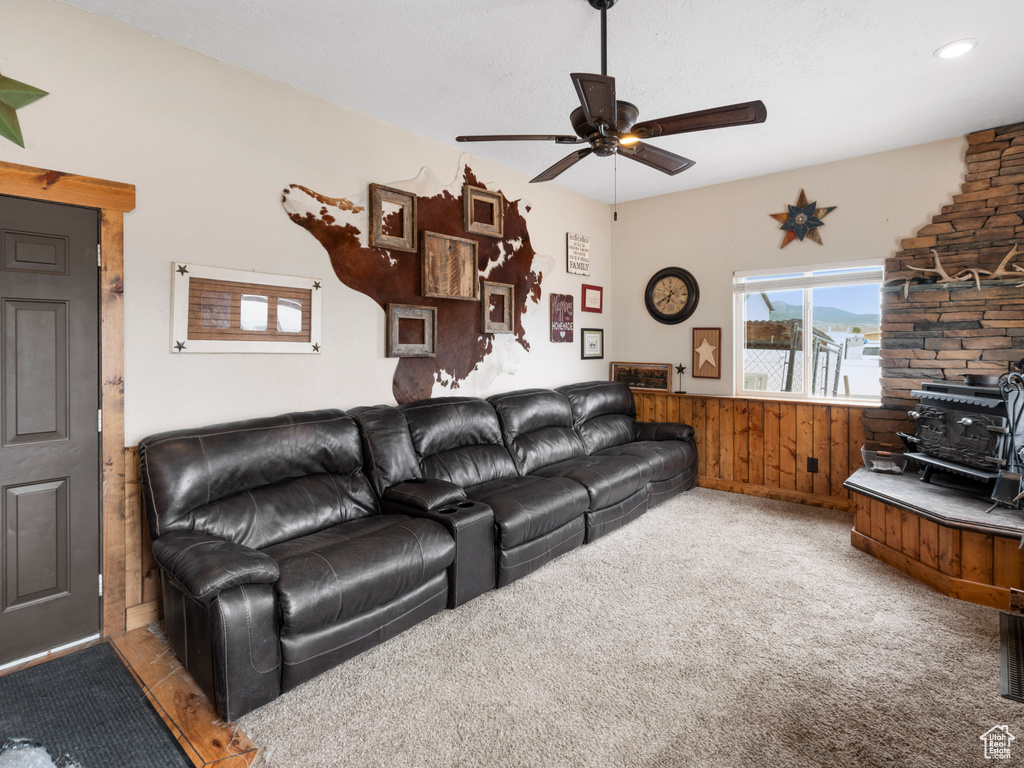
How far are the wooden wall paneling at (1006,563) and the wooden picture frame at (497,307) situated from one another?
134 inches

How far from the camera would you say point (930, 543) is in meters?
2.87

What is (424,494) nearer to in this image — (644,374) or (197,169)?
(197,169)

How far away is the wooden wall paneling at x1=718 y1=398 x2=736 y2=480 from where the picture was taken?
4840 millimetres

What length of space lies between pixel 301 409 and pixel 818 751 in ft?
9.66

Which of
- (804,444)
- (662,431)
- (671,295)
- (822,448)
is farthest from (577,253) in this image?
(822,448)

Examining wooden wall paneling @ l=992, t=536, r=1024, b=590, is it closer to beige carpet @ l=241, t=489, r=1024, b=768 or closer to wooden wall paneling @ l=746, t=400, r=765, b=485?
beige carpet @ l=241, t=489, r=1024, b=768

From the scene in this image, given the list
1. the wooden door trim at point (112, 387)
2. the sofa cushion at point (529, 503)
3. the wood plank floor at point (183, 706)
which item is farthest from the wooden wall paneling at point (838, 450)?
the wooden door trim at point (112, 387)

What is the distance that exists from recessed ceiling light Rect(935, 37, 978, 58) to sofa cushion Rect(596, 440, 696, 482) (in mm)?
3015

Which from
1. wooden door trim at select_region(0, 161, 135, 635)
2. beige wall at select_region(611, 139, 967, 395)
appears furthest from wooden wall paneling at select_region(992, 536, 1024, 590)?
wooden door trim at select_region(0, 161, 135, 635)

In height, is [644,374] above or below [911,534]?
above

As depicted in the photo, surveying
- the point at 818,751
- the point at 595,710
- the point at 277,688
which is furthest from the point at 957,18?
the point at 277,688

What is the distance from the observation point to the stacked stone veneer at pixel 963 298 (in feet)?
11.7

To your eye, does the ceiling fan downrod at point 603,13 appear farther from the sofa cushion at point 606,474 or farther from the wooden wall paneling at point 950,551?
the wooden wall paneling at point 950,551

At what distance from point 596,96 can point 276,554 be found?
237 centimetres
